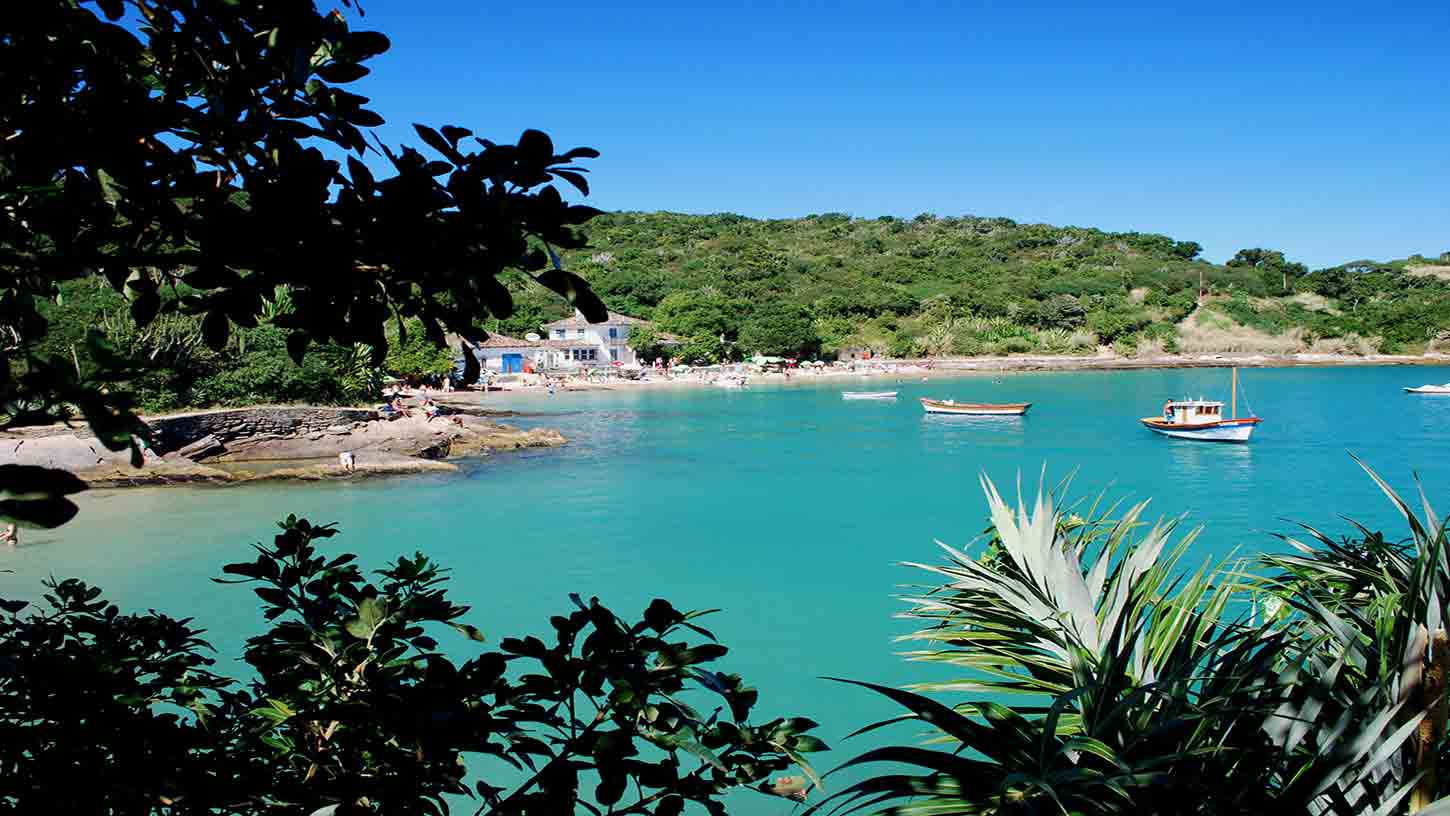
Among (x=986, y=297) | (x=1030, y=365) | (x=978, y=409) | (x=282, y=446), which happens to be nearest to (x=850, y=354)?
(x=1030, y=365)

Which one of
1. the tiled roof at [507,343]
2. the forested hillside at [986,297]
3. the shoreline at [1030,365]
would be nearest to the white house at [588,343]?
the tiled roof at [507,343]

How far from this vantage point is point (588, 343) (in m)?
58.7

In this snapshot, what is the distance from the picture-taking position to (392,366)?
4284 cm

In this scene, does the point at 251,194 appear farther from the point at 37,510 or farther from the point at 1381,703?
the point at 1381,703

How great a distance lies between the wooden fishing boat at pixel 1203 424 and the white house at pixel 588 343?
3524cm

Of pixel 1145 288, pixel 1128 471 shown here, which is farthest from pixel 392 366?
pixel 1145 288

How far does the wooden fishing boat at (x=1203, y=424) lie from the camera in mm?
29250

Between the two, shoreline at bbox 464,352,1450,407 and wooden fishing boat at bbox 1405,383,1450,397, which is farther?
shoreline at bbox 464,352,1450,407

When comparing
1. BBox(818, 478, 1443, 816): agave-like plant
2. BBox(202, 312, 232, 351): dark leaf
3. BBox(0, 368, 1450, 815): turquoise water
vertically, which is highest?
BBox(202, 312, 232, 351): dark leaf

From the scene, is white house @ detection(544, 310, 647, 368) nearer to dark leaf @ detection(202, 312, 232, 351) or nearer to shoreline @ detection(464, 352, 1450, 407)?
shoreline @ detection(464, 352, 1450, 407)

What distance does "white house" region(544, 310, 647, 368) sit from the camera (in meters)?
57.9

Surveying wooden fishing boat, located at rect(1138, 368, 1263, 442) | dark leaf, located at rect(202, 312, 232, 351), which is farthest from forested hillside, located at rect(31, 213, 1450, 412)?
dark leaf, located at rect(202, 312, 232, 351)

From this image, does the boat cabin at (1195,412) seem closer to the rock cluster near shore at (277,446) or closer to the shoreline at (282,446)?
the shoreline at (282,446)

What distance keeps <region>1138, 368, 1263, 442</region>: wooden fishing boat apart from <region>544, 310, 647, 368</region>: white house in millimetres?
35242
